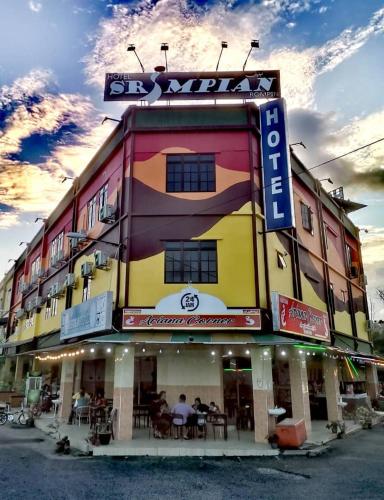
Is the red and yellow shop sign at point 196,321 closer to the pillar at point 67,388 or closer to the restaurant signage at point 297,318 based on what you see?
the restaurant signage at point 297,318

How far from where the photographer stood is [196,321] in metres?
15.0

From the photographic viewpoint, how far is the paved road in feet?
29.5

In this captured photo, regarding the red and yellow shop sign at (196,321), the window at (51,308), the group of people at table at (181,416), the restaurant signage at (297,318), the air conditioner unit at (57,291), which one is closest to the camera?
the group of people at table at (181,416)

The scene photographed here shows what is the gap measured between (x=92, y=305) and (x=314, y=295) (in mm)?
11870

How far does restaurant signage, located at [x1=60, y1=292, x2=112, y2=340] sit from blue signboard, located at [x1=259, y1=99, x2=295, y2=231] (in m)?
7.02

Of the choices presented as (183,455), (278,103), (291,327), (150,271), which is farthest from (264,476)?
(278,103)

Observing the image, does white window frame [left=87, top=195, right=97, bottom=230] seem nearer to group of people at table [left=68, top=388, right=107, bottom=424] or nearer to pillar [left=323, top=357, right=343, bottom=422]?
group of people at table [left=68, top=388, right=107, bottom=424]

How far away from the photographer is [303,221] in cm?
2217

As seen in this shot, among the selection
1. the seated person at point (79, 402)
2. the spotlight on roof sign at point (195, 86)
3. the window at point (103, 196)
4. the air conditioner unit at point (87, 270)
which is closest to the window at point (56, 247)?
the window at point (103, 196)

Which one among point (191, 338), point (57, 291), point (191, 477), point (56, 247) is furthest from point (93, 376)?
point (191, 477)

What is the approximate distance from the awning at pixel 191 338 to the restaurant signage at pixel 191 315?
326 mm

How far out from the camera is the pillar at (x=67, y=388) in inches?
841

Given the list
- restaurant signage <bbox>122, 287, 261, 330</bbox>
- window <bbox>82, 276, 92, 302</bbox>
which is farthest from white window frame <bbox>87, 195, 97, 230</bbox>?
restaurant signage <bbox>122, 287, 261, 330</bbox>

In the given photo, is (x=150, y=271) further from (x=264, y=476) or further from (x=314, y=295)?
(x=314, y=295)
